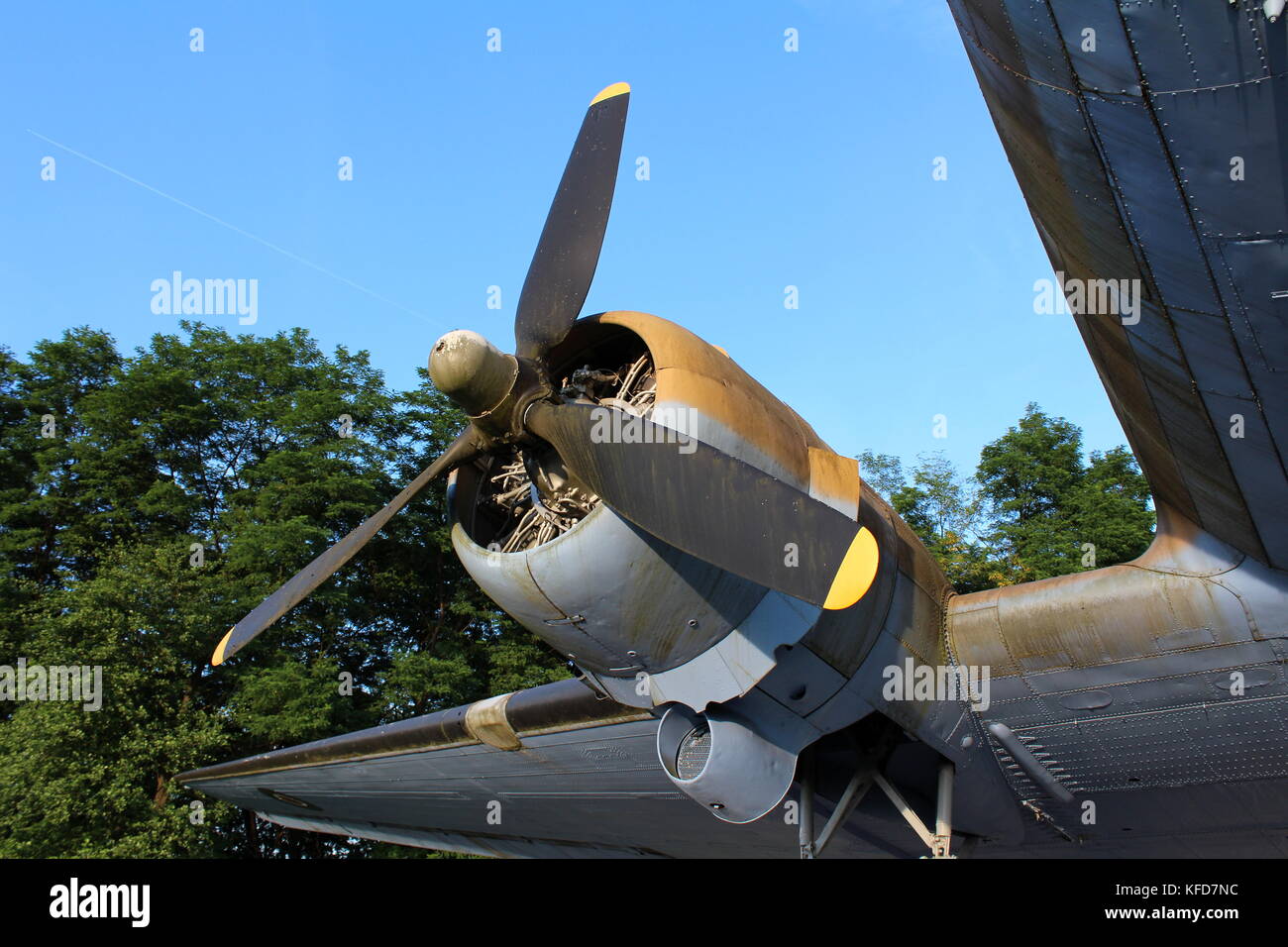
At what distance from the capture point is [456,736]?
9.80 meters

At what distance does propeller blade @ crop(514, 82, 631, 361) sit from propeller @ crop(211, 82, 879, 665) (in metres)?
0.01

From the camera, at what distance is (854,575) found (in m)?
5.83

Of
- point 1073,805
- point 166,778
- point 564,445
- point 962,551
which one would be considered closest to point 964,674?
point 1073,805

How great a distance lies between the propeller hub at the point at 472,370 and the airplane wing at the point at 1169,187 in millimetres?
3259

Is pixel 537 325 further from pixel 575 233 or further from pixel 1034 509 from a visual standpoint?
pixel 1034 509

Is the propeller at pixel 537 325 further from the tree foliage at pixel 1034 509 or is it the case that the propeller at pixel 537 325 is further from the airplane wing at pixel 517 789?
the tree foliage at pixel 1034 509

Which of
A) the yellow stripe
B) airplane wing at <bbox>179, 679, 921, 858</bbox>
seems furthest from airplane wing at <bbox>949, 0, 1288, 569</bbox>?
airplane wing at <bbox>179, 679, 921, 858</bbox>

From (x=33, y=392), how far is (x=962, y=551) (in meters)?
34.9

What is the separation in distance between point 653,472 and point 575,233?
218cm

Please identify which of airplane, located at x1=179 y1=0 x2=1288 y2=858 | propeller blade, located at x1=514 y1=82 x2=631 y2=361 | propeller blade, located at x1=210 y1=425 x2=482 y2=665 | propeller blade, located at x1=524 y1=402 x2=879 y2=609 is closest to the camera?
airplane, located at x1=179 y1=0 x2=1288 y2=858

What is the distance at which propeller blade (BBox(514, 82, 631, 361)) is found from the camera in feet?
21.9

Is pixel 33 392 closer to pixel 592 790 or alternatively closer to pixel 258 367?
pixel 258 367

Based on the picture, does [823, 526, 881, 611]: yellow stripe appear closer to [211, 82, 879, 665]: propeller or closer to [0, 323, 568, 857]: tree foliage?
[211, 82, 879, 665]: propeller

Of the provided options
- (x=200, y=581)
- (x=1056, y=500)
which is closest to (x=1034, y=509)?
(x=1056, y=500)
